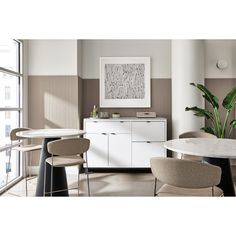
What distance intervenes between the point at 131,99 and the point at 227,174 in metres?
2.82

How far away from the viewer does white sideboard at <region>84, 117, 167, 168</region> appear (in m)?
4.51

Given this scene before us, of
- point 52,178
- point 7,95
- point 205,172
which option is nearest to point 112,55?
point 7,95

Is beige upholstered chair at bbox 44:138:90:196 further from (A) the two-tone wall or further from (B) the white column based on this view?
(B) the white column

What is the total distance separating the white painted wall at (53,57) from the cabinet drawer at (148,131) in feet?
4.94

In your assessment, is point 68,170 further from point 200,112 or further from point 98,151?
point 200,112

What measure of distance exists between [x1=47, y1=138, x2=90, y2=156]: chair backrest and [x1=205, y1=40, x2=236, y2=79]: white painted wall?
3.21 meters

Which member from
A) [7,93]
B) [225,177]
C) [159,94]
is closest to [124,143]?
[159,94]

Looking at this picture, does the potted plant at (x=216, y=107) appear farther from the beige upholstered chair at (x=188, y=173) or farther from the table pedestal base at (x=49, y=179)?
the beige upholstered chair at (x=188, y=173)

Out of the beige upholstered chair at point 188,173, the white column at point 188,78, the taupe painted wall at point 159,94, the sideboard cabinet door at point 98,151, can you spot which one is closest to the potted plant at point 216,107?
the white column at point 188,78

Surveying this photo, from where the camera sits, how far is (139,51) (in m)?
4.98

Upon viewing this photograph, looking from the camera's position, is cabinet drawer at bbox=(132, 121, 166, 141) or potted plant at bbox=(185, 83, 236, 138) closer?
potted plant at bbox=(185, 83, 236, 138)

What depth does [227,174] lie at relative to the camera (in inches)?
94.5

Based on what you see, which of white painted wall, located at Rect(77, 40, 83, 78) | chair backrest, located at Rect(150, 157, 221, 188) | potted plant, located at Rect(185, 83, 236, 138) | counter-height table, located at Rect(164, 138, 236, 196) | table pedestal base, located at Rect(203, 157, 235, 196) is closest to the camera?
chair backrest, located at Rect(150, 157, 221, 188)

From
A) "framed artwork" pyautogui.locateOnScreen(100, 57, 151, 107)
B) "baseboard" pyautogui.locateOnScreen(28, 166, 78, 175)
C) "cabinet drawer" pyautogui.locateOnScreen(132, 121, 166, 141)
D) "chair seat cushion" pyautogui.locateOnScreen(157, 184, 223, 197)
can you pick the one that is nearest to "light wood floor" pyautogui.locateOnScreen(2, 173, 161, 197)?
"baseboard" pyautogui.locateOnScreen(28, 166, 78, 175)
